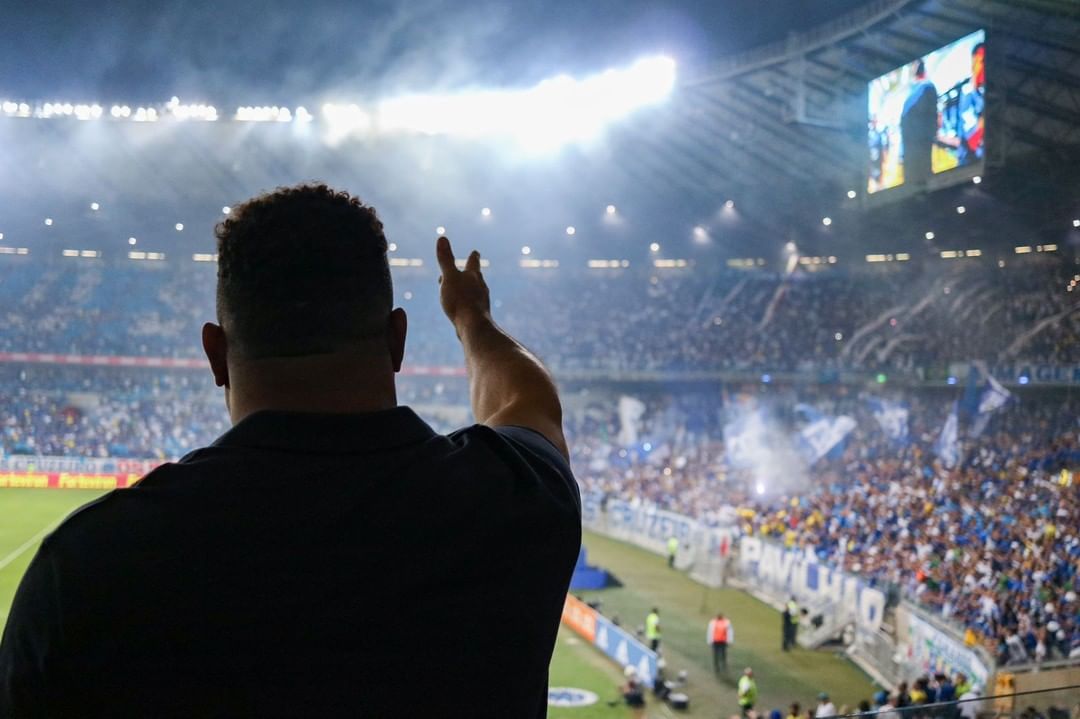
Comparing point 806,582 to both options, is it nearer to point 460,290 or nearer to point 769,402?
→ point 769,402

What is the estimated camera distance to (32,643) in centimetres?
78

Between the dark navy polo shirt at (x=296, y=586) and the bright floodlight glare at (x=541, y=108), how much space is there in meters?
21.1

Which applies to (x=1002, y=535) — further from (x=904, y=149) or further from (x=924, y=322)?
(x=924, y=322)

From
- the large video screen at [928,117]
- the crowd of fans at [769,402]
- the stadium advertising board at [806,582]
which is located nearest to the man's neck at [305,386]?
the crowd of fans at [769,402]

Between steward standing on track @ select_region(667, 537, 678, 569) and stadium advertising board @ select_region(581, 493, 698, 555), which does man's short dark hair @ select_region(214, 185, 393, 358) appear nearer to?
stadium advertising board @ select_region(581, 493, 698, 555)

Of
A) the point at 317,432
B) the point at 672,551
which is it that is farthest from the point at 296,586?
the point at 672,551

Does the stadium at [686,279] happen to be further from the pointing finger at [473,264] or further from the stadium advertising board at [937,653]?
the pointing finger at [473,264]

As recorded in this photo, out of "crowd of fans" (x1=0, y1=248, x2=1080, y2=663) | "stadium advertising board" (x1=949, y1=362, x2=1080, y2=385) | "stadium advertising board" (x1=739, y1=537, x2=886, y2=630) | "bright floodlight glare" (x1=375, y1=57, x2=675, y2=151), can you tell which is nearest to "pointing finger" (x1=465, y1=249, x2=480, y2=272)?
"crowd of fans" (x1=0, y1=248, x2=1080, y2=663)

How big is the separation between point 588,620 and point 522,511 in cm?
1214

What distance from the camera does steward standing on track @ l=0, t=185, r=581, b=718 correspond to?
2.62ft

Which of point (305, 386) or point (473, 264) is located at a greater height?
point (473, 264)

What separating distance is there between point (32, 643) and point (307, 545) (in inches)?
10.0

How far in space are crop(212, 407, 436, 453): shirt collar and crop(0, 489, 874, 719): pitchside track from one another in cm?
766

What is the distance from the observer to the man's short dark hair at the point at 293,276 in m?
1.00
